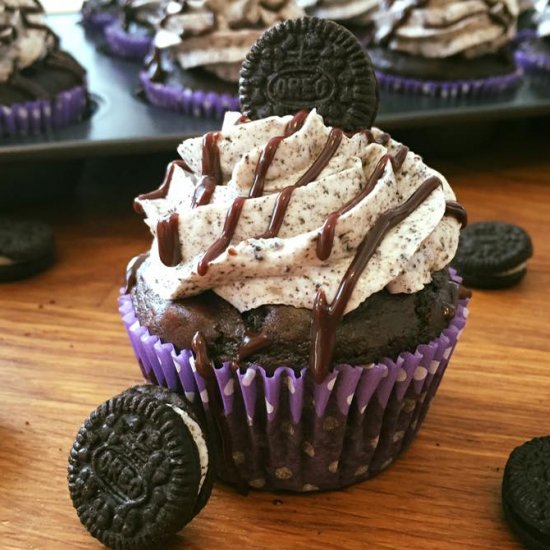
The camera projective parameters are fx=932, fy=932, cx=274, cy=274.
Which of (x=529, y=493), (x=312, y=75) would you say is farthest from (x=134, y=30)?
(x=529, y=493)

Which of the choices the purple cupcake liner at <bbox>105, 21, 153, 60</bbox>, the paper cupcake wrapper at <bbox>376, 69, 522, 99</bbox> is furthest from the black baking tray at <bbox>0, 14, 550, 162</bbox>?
the purple cupcake liner at <bbox>105, 21, 153, 60</bbox>

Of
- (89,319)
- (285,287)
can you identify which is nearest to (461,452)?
(285,287)

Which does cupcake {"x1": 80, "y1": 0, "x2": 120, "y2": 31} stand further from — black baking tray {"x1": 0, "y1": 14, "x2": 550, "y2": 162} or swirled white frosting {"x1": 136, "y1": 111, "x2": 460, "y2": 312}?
swirled white frosting {"x1": 136, "y1": 111, "x2": 460, "y2": 312}

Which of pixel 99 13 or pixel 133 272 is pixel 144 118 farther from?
pixel 99 13

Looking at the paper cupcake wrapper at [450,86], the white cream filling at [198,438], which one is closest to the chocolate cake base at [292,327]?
the white cream filling at [198,438]

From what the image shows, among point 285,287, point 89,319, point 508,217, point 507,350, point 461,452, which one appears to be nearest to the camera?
point 285,287

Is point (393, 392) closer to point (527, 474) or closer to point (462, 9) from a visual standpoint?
point (527, 474)
